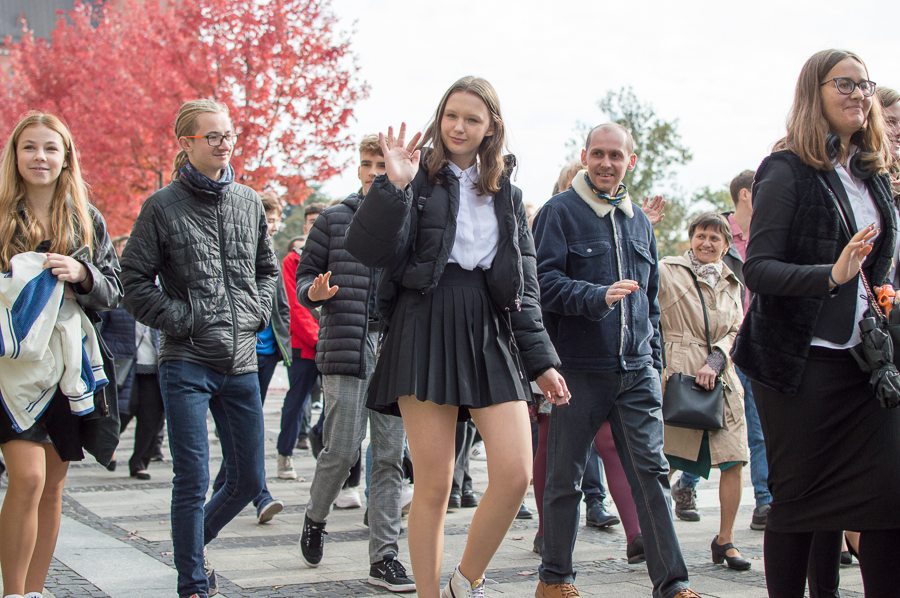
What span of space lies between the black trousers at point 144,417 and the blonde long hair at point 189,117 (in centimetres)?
430

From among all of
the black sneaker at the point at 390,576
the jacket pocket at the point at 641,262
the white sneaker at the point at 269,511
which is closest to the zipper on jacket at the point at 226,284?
the black sneaker at the point at 390,576

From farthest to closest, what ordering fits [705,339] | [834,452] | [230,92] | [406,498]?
[230,92] < [406,498] < [705,339] < [834,452]

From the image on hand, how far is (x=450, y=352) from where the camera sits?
3.28 m

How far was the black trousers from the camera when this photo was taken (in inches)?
321

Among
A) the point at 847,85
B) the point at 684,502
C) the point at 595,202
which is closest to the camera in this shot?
the point at 847,85

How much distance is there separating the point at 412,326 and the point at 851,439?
1550 mm

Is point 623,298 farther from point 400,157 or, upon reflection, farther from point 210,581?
point 210,581

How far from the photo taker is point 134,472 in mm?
8133

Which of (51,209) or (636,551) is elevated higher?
(51,209)

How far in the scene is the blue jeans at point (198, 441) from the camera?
154 inches

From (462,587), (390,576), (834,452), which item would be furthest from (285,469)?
(834,452)

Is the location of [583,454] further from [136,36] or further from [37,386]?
[136,36]

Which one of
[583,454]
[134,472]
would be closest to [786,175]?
[583,454]

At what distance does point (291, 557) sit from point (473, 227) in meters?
2.56
